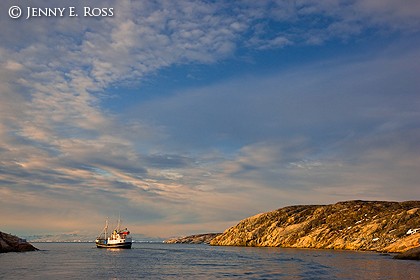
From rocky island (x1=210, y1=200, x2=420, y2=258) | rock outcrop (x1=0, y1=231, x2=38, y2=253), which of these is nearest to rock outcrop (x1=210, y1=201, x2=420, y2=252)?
rocky island (x1=210, y1=200, x2=420, y2=258)

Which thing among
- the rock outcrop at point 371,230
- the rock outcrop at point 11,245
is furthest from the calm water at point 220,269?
the rock outcrop at point 11,245

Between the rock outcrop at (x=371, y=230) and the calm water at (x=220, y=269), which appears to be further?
the rock outcrop at (x=371, y=230)

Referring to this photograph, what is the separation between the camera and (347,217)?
193m

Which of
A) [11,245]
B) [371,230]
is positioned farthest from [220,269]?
[371,230]

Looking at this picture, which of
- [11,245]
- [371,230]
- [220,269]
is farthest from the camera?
[371,230]

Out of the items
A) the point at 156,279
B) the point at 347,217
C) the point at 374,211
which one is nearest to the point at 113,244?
the point at 347,217

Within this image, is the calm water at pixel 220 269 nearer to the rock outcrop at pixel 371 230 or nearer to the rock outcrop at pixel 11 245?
the rock outcrop at pixel 371 230

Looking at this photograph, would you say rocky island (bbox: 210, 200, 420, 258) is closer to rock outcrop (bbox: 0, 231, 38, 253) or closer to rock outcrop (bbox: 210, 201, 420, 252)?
rock outcrop (bbox: 210, 201, 420, 252)

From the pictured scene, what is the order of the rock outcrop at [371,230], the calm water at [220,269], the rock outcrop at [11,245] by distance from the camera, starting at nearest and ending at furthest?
1. the calm water at [220,269]
2. the rock outcrop at [371,230]
3. the rock outcrop at [11,245]

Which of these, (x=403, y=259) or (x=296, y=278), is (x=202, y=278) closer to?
(x=296, y=278)

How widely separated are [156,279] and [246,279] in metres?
13.1

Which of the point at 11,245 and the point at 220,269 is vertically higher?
the point at 11,245

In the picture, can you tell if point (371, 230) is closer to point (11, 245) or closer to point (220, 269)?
point (220, 269)

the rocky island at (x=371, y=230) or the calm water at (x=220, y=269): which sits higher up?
the rocky island at (x=371, y=230)
